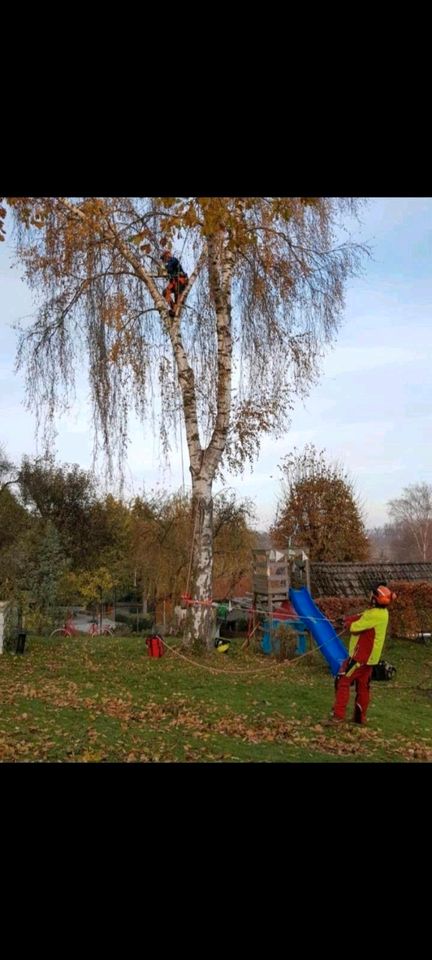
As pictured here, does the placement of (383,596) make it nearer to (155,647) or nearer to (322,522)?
(155,647)

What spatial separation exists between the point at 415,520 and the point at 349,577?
395 cm

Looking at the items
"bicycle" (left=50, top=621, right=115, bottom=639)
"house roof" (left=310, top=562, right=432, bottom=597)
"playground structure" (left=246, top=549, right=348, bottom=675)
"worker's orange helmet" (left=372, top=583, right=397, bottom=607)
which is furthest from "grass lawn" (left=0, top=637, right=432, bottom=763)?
"bicycle" (left=50, top=621, right=115, bottom=639)

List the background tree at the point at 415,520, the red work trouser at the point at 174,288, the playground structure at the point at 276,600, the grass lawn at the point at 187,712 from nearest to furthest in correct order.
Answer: the grass lawn at the point at 187,712 < the red work trouser at the point at 174,288 < the playground structure at the point at 276,600 < the background tree at the point at 415,520

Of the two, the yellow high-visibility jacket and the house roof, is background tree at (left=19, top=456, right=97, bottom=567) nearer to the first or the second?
the house roof

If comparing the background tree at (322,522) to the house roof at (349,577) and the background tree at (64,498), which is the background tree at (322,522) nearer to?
the house roof at (349,577)

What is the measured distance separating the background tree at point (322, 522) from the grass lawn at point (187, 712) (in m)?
3.04

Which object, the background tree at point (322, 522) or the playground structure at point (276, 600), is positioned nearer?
the playground structure at point (276, 600)

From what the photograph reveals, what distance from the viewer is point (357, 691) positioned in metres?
3.92

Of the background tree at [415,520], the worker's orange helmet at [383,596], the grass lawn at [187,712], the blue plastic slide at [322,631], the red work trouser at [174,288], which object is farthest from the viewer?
the background tree at [415,520]

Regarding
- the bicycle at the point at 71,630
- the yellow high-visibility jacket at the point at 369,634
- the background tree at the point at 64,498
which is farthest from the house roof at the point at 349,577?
the background tree at the point at 64,498

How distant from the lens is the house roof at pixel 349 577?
7.71 meters
